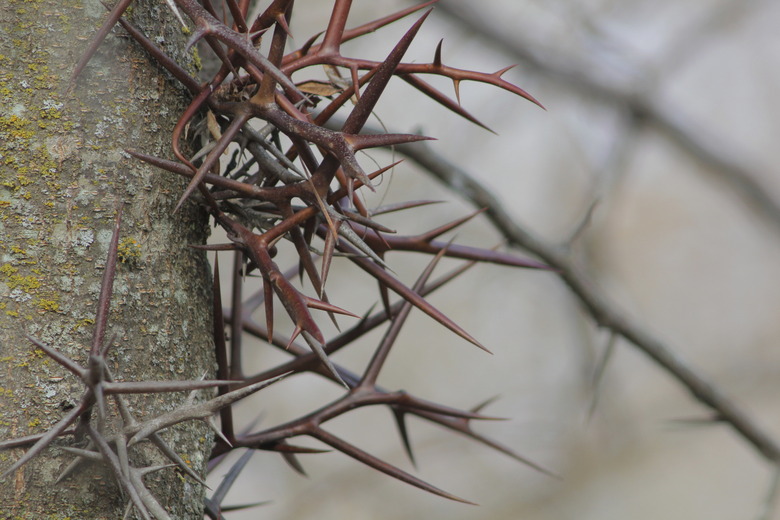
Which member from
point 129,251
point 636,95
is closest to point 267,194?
point 129,251

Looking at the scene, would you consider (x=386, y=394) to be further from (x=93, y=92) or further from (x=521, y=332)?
(x=521, y=332)

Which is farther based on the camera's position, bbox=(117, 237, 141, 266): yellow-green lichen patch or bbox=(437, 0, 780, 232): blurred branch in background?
bbox=(437, 0, 780, 232): blurred branch in background

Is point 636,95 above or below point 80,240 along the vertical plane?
above

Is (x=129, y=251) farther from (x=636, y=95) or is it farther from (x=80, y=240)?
(x=636, y=95)

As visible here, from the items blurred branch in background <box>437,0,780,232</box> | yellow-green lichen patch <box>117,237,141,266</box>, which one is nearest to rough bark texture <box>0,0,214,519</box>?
yellow-green lichen patch <box>117,237,141,266</box>

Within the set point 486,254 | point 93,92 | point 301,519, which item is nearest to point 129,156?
point 93,92

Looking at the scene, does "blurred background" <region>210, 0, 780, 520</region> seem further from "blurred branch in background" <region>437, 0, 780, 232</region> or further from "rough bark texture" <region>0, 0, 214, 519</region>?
"rough bark texture" <region>0, 0, 214, 519</region>

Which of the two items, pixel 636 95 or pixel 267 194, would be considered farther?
pixel 636 95
